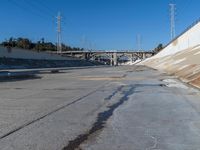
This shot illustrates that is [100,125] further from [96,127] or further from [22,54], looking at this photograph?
[22,54]

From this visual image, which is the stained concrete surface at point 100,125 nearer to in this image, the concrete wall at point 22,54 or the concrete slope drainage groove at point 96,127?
the concrete slope drainage groove at point 96,127

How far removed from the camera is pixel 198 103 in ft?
48.0

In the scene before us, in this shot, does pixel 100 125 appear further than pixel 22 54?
No

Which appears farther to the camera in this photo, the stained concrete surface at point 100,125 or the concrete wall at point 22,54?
the concrete wall at point 22,54

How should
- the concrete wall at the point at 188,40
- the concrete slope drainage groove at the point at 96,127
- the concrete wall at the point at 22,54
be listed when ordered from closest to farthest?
the concrete slope drainage groove at the point at 96,127
the concrete wall at the point at 188,40
the concrete wall at the point at 22,54

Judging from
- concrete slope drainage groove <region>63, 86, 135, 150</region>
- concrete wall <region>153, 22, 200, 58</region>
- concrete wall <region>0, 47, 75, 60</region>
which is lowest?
concrete slope drainage groove <region>63, 86, 135, 150</region>

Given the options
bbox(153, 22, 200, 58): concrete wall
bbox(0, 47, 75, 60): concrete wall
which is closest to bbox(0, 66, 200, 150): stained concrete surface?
bbox(153, 22, 200, 58): concrete wall

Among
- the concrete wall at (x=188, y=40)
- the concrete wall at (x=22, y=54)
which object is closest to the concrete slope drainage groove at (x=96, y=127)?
the concrete wall at (x=188, y=40)

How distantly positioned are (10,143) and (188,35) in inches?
2821

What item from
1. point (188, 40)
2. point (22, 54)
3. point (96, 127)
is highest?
point (188, 40)

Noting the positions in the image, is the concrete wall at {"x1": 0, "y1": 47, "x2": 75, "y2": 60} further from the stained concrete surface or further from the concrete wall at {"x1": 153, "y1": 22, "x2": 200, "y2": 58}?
the stained concrete surface

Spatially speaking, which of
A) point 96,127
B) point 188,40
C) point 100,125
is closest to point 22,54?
point 188,40

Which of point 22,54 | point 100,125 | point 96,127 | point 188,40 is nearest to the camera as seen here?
point 96,127

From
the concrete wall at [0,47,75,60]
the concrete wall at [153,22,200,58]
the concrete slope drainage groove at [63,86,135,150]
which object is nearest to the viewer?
the concrete slope drainage groove at [63,86,135,150]
